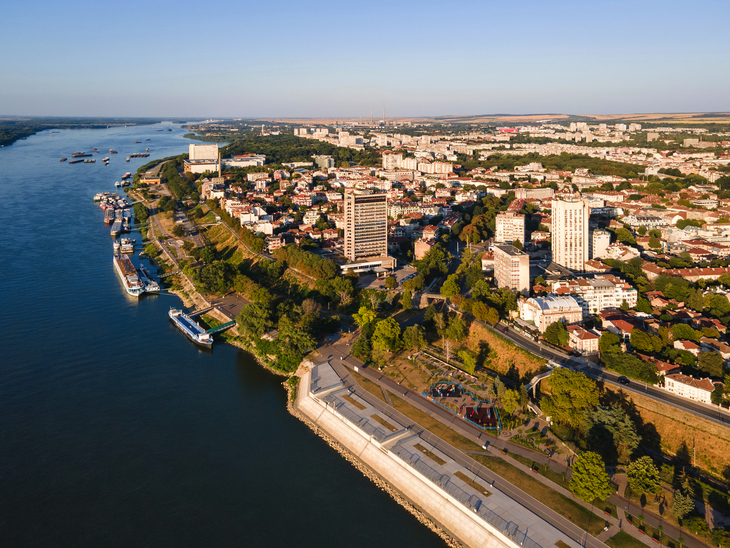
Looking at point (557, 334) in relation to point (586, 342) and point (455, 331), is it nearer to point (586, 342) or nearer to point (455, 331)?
point (586, 342)

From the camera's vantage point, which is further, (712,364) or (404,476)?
(712,364)

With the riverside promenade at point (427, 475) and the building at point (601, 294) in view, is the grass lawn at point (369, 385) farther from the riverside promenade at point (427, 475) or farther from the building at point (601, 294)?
the building at point (601, 294)

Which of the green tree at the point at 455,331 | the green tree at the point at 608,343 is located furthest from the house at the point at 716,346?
the green tree at the point at 455,331

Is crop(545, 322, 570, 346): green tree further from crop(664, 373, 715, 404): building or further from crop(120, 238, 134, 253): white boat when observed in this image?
crop(120, 238, 134, 253): white boat

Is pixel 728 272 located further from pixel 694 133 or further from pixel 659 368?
pixel 694 133

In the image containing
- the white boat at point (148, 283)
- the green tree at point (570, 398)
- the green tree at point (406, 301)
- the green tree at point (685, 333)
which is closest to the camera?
the green tree at point (570, 398)

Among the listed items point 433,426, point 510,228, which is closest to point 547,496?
point 433,426
